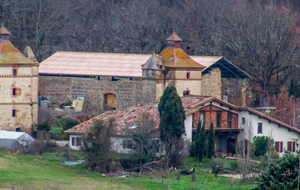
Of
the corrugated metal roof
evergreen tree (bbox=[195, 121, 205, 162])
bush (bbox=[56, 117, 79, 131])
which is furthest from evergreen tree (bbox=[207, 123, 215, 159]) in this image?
the corrugated metal roof

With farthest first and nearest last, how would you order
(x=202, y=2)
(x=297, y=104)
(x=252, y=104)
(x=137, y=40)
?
(x=202, y=2) → (x=137, y=40) → (x=252, y=104) → (x=297, y=104)

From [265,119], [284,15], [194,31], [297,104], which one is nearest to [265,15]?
[284,15]

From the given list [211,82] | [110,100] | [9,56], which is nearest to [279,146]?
[211,82]

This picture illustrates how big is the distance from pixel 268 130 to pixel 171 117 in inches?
261

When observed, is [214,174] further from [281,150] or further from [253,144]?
[281,150]

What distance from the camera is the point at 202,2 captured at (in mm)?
75500

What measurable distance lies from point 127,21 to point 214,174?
3731 cm

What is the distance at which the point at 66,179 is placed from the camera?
33.8 metres

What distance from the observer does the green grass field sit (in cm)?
3228

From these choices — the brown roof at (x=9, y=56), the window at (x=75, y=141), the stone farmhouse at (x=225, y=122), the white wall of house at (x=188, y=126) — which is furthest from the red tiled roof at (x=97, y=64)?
the window at (x=75, y=141)

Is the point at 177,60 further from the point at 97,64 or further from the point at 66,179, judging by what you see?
the point at 66,179

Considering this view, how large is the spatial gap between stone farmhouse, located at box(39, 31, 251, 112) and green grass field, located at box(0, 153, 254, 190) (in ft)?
35.0

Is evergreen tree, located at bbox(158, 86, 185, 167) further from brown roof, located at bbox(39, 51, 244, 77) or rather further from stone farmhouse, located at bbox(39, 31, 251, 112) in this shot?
brown roof, located at bbox(39, 51, 244, 77)

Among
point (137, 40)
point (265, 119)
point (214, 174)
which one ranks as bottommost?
point (214, 174)
